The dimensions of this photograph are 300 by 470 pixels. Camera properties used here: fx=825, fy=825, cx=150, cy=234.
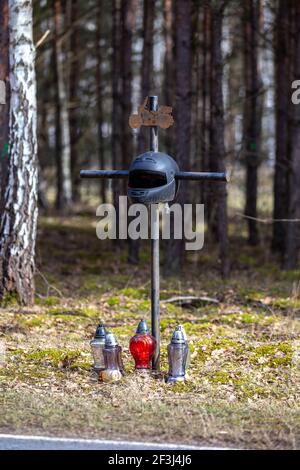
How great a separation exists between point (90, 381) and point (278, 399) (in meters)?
2.01

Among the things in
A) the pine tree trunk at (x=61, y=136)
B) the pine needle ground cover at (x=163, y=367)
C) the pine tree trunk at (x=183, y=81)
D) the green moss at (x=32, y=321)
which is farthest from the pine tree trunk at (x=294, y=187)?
the pine tree trunk at (x=61, y=136)

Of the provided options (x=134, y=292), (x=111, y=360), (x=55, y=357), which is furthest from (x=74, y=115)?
(x=111, y=360)

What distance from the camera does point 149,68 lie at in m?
18.9

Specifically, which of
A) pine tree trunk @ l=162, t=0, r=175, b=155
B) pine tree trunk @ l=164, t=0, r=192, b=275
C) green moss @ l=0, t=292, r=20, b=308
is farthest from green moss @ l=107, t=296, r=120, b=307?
pine tree trunk @ l=162, t=0, r=175, b=155

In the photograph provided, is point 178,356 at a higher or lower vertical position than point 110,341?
lower

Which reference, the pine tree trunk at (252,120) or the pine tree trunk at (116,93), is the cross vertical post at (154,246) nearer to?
the pine tree trunk at (252,120)

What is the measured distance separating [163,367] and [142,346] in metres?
0.66

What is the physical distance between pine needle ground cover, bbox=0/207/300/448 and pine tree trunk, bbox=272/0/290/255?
18.1 feet

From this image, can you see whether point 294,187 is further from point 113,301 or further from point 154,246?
point 154,246

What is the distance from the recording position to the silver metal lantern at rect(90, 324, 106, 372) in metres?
8.81

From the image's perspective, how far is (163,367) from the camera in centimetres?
929

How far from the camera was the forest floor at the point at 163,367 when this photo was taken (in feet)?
23.9

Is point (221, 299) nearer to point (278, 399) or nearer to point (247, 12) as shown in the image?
point (278, 399)

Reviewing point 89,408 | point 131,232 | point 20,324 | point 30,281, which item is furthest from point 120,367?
point 131,232
